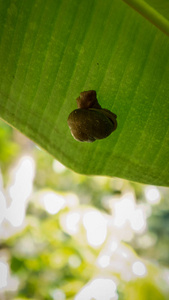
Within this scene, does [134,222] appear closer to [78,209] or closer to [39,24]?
[78,209]

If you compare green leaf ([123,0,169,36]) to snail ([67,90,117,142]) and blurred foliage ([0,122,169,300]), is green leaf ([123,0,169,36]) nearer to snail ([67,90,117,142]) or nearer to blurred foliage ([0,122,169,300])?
snail ([67,90,117,142])

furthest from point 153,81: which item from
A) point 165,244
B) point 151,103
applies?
point 165,244

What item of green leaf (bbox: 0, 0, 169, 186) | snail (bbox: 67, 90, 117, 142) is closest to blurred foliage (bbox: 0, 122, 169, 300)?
green leaf (bbox: 0, 0, 169, 186)

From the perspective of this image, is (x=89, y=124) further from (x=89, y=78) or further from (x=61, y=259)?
(x=61, y=259)

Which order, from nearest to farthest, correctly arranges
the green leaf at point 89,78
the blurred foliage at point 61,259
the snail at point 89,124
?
the snail at point 89,124
the green leaf at point 89,78
the blurred foliage at point 61,259

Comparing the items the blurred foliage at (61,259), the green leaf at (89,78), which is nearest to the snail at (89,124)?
the green leaf at (89,78)

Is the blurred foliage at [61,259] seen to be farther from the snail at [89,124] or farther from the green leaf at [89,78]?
the snail at [89,124]

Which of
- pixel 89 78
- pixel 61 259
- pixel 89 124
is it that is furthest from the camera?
pixel 61 259

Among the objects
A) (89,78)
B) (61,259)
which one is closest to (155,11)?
(89,78)
